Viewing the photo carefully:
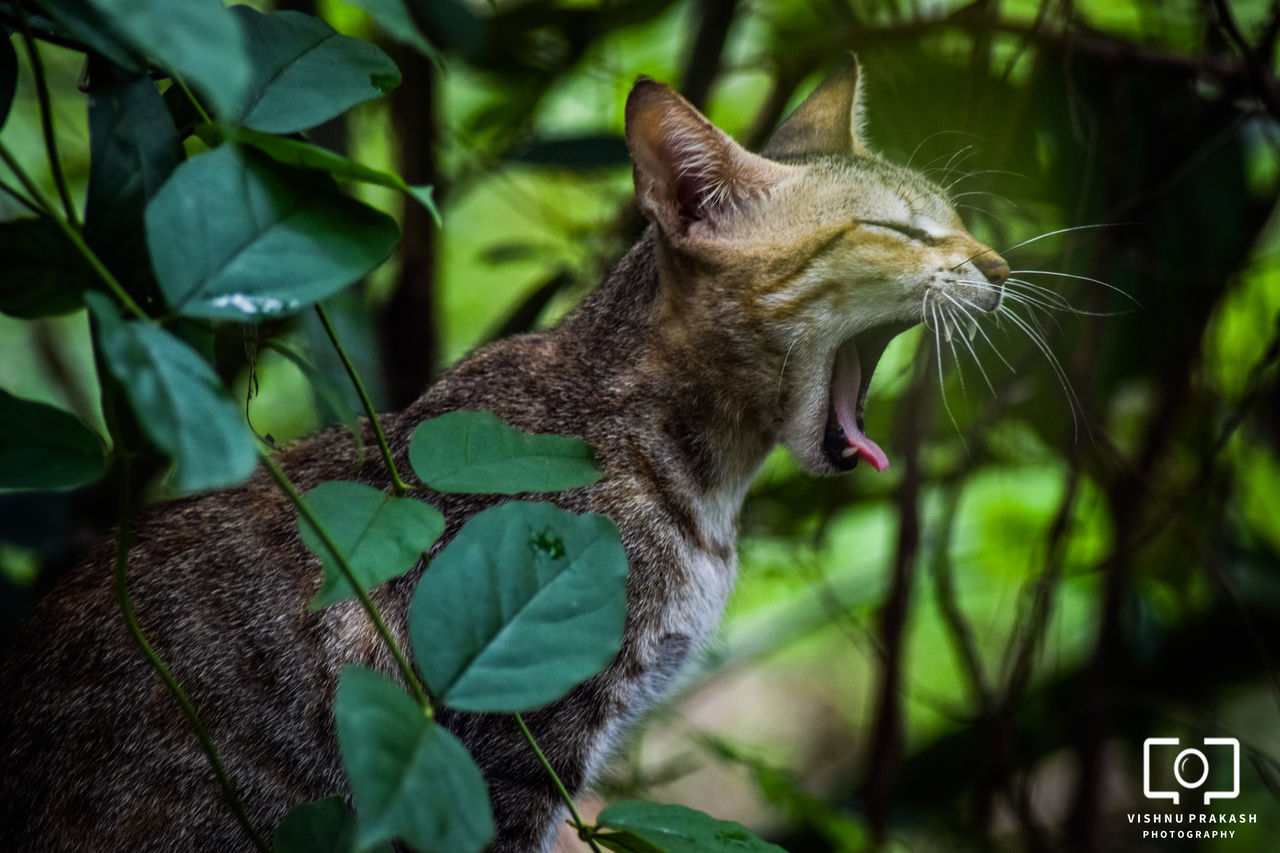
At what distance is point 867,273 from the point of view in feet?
5.01

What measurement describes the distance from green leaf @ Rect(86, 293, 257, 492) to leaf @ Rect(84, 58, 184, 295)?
0.52ft

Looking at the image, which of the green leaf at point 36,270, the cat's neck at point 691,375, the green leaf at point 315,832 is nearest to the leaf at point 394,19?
the green leaf at point 36,270

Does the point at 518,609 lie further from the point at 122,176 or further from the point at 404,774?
the point at 122,176

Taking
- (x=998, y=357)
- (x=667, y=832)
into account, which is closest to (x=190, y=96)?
(x=667, y=832)

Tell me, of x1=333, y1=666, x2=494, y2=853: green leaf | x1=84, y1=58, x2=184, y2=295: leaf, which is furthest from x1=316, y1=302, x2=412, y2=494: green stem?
x1=333, y1=666, x2=494, y2=853: green leaf

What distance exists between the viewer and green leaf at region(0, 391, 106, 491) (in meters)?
0.86

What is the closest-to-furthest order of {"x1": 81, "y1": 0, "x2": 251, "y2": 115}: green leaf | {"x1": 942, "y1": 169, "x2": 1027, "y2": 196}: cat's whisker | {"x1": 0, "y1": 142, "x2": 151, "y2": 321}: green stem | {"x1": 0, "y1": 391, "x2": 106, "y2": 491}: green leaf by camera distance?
{"x1": 81, "y1": 0, "x2": 251, "y2": 115}: green leaf, {"x1": 0, "y1": 142, "x2": 151, "y2": 321}: green stem, {"x1": 0, "y1": 391, "x2": 106, "y2": 491}: green leaf, {"x1": 942, "y1": 169, "x2": 1027, "y2": 196}: cat's whisker

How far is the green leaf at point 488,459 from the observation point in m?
0.97

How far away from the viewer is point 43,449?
88 centimetres

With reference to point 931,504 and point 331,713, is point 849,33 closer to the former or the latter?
point 331,713

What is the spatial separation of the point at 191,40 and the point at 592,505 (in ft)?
3.25

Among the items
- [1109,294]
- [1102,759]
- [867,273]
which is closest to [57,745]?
[867,273]

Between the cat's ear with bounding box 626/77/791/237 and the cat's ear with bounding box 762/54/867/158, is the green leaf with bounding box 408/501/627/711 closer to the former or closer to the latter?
the cat's ear with bounding box 626/77/791/237

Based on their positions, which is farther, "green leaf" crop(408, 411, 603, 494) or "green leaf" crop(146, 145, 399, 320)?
"green leaf" crop(408, 411, 603, 494)
